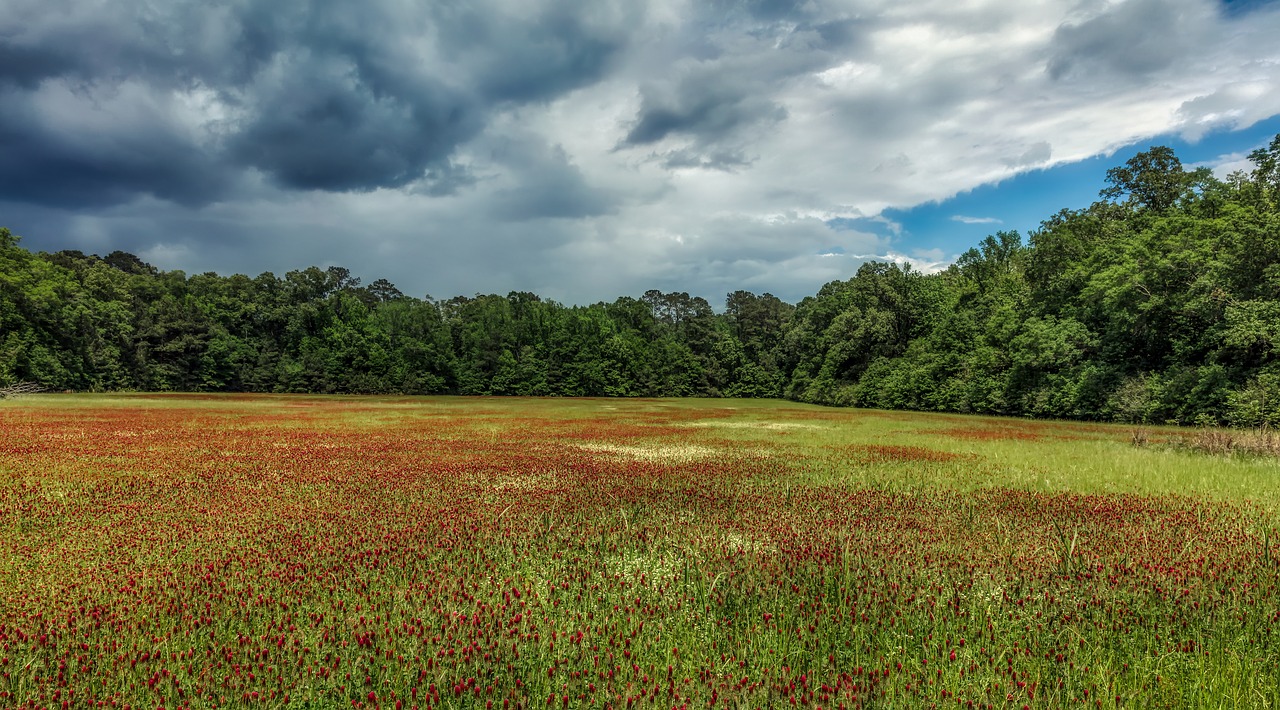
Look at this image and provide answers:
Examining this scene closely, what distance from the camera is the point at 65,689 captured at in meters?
4.23

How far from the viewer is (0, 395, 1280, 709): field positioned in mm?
4387

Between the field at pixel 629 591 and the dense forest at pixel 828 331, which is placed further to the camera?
the dense forest at pixel 828 331

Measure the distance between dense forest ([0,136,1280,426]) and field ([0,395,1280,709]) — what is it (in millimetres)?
30776

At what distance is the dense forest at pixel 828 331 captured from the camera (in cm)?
3559

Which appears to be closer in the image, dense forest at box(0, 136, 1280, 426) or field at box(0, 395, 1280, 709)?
field at box(0, 395, 1280, 709)

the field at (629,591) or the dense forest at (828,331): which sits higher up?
the dense forest at (828,331)

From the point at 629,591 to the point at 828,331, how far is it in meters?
78.2

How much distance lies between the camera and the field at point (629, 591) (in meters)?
4.39

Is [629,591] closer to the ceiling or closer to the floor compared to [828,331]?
closer to the floor

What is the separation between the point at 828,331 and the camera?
7988 cm

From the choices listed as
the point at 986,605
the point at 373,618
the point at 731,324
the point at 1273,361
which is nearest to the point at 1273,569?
the point at 986,605

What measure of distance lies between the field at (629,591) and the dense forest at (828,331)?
30776mm

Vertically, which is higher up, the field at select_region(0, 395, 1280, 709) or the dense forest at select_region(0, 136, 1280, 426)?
the dense forest at select_region(0, 136, 1280, 426)

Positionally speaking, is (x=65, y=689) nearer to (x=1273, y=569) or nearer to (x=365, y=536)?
(x=365, y=536)
